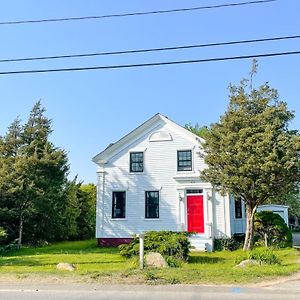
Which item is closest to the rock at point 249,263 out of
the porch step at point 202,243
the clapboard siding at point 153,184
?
the porch step at point 202,243

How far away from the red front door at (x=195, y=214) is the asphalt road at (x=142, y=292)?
11.5 m

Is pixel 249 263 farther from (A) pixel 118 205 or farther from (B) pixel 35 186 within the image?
(B) pixel 35 186

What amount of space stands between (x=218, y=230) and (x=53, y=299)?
14.4 m

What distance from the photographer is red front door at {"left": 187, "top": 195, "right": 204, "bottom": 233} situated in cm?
2177

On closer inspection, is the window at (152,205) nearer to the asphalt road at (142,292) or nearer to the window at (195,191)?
the window at (195,191)

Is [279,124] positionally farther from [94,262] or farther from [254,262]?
[94,262]

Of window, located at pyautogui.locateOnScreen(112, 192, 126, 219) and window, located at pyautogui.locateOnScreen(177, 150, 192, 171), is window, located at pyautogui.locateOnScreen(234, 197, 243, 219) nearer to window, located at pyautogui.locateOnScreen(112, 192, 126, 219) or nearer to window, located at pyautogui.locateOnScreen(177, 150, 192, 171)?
window, located at pyautogui.locateOnScreen(177, 150, 192, 171)

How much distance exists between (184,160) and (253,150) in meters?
5.82

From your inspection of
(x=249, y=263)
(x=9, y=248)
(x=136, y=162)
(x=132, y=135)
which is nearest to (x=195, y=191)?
(x=136, y=162)

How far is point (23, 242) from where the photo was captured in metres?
24.9

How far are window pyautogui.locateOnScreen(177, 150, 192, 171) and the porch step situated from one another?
4.14 metres

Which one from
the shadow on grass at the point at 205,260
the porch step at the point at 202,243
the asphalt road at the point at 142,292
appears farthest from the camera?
the porch step at the point at 202,243

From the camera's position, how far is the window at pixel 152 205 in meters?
22.7

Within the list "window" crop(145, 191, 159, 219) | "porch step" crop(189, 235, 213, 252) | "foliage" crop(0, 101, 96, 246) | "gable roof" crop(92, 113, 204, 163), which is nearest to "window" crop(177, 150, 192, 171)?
"gable roof" crop(92, 113, 204, 163)
